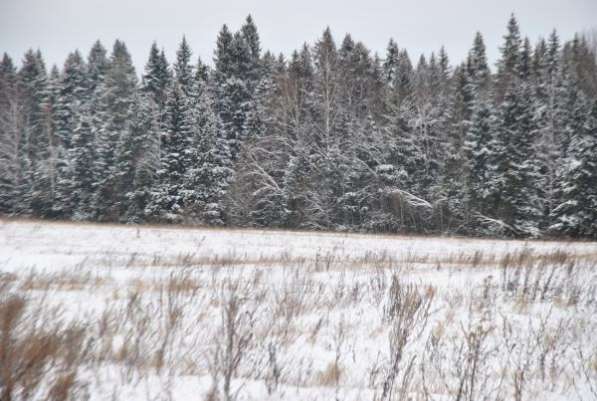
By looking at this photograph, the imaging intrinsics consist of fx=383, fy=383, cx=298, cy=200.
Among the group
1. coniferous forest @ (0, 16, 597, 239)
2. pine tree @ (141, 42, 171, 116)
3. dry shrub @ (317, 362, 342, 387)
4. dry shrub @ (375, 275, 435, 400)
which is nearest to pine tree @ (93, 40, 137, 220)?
coniferous forest @ (0, 16, 597, 239)

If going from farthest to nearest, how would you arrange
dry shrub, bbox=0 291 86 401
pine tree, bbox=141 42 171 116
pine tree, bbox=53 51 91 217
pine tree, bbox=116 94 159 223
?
pine tree, bbox=141 42 171 116 → pine tree, bbox=53 51 91 217 → pine tree, bbox=116 94 159 223 → dry shrub, bbox=0 291 86 401

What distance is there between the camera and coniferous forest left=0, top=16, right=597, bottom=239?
25.0 meters

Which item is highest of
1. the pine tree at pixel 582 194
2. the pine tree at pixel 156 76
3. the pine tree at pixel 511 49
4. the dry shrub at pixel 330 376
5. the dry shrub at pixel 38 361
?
the pine tree at pixel 511 49

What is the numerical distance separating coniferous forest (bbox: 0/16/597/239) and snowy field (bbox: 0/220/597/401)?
18798mm

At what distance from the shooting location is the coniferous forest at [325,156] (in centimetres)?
2505

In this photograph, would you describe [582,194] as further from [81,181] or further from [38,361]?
[81,181]

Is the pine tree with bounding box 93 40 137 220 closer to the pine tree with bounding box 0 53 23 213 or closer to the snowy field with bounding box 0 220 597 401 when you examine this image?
the pine tree with bounding box 0 53 23 213

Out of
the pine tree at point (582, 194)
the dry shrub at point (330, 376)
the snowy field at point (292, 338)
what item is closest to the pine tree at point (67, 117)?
the snowy field at point (292, 338)

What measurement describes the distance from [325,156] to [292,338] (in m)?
24.0

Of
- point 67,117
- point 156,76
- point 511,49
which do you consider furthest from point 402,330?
point 511,49

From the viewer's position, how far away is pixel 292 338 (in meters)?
3.45

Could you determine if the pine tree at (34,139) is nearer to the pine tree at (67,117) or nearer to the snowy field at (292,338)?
the pine tree at (67,117)

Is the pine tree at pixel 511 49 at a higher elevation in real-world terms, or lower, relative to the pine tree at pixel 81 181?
higher

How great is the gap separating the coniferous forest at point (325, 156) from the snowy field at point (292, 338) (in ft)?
61.7
